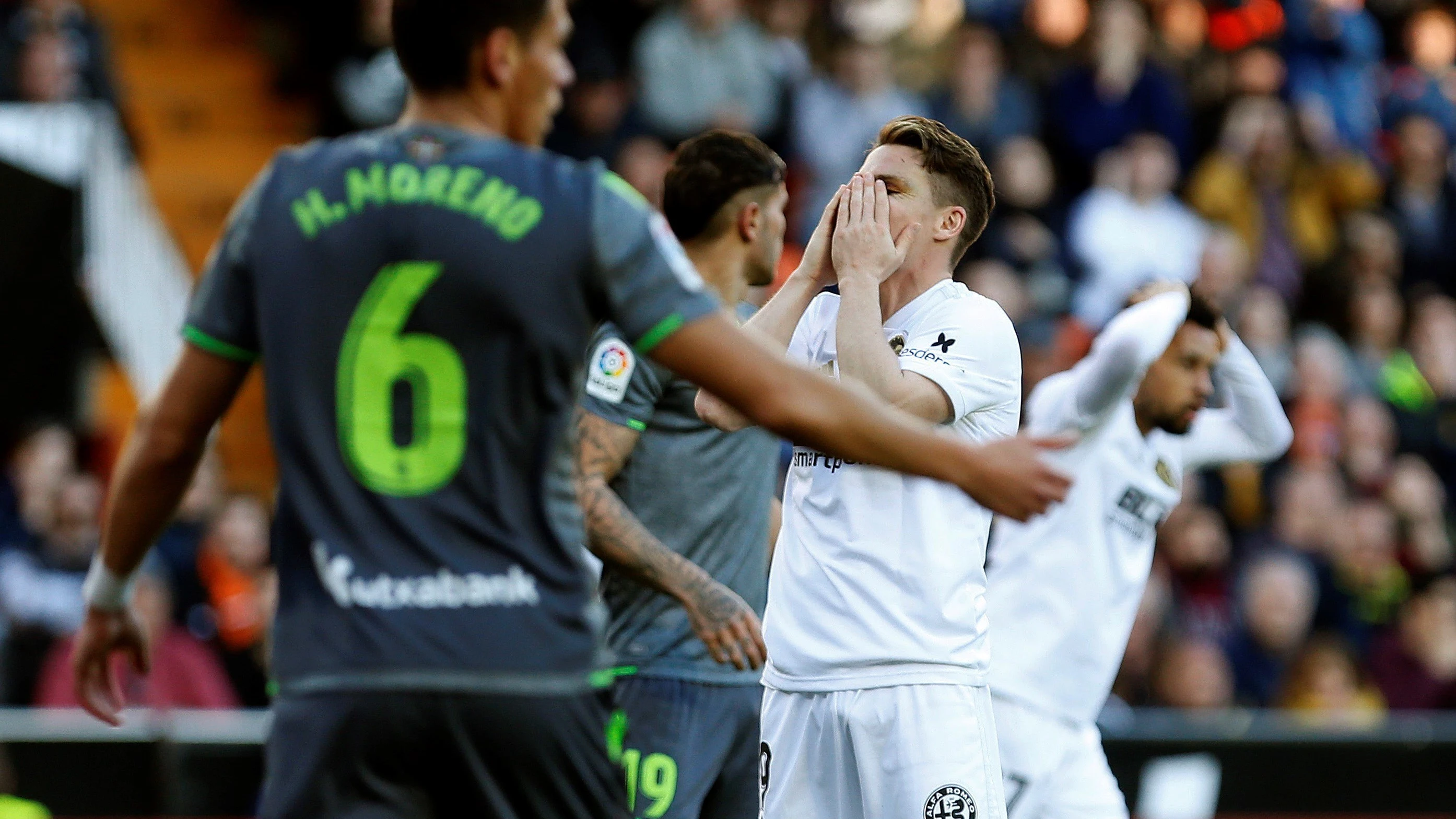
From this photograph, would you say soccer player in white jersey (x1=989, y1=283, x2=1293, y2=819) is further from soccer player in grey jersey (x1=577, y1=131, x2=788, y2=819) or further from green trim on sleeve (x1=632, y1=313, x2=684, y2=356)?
green trim on sleeve (x1=632, y1=313, x2=684, y2=356)

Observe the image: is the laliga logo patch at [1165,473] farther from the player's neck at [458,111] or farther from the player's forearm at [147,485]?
the player's forearm at [147,485]

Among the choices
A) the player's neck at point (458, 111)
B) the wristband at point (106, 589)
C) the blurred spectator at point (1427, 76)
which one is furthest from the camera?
the blurred spectator at point (1427, 76)

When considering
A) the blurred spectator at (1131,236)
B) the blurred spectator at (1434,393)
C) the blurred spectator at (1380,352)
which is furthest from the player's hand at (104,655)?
the blurred spectator at (1380,352)

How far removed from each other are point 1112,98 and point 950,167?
903cm

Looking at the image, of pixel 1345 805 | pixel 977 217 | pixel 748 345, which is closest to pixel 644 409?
pixel 977 217

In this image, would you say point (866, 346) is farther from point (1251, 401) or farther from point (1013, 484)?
point (1251, 401)

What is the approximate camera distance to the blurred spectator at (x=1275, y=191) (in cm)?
1373

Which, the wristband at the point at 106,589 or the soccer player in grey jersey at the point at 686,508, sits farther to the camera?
the soccer player in grey jersey at the point at 686,508

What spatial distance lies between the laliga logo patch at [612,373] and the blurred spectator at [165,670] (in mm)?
5156

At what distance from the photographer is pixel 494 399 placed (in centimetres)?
303

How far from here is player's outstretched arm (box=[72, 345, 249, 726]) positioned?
315 centimetres

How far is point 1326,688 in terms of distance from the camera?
1108cm

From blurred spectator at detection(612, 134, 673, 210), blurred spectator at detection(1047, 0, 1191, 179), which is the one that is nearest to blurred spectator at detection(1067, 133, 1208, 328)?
blurred spectator at detection(1047, 0, 1191, 179)

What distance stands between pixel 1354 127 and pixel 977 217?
10702 millimetres
